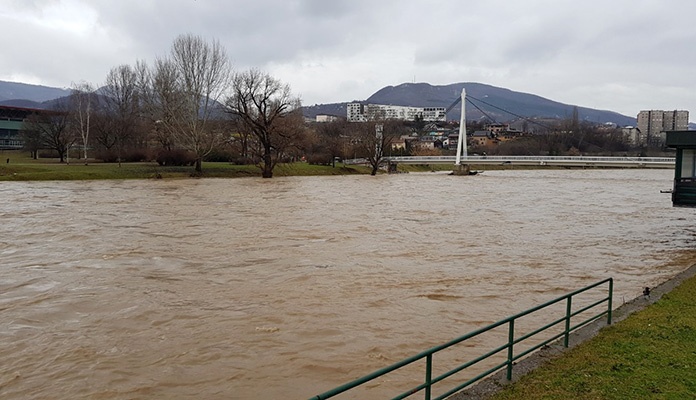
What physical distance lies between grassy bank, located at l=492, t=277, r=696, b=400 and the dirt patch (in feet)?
0.46

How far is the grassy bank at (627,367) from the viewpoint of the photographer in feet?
19.2

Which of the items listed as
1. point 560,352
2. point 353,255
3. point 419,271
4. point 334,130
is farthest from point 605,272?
point 334,130

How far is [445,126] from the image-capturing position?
194 meters

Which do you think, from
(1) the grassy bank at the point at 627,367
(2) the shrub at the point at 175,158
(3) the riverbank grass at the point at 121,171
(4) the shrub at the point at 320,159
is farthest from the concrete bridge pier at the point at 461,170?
(1) the grassy bank at the point at 627,367

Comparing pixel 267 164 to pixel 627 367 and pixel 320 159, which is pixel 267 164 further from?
pixel 627 367

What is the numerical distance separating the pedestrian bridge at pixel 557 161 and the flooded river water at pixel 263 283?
43567 millimetres

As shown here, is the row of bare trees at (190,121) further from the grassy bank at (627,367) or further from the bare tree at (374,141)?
the grassy bank at (627,367)

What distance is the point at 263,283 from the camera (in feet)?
43.2

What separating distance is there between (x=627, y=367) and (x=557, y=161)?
73.3 metres

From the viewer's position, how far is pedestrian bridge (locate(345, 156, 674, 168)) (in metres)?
67.4

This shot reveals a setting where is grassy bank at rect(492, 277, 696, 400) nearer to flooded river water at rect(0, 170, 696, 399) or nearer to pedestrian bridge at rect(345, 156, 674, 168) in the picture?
flooded river water at rect(0, 170, 696, 399)

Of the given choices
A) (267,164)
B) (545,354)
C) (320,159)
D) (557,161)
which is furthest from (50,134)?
(545,354)

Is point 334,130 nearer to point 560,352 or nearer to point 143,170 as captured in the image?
point 143,170

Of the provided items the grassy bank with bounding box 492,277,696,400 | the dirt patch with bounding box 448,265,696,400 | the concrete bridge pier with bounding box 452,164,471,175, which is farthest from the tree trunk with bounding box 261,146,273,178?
the grassy bank with bounding box 492,277,696,400
